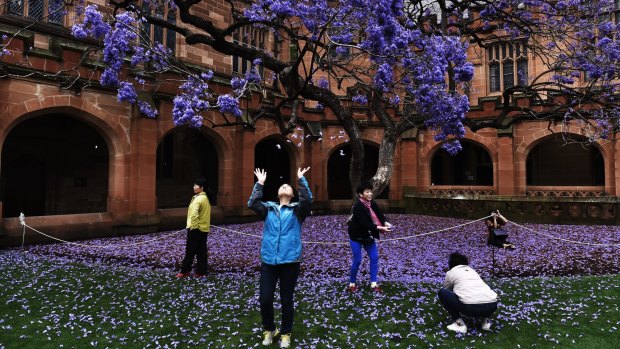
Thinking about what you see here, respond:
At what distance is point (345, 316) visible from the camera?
4.16 meters

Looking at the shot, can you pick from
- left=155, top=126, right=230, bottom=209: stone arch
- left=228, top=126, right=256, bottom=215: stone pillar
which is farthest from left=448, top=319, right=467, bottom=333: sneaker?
left=155, top=126, right=230, bottom=209: stone arch

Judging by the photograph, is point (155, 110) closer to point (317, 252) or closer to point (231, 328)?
point (317, 252)

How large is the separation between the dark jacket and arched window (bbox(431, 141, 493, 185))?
56.0ft

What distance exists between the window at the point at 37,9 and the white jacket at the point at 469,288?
1254cm

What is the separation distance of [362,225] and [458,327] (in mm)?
1728

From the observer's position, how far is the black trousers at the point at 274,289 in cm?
330

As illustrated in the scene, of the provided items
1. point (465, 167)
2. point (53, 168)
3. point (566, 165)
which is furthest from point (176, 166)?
point (566, 165)

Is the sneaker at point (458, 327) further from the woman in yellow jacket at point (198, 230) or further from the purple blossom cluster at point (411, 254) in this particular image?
the woman in yellow jacket at point (198, 230)

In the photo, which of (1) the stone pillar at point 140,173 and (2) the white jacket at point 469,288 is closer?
(2) the white jacket at point 469,288

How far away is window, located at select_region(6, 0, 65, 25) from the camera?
10.7 metres

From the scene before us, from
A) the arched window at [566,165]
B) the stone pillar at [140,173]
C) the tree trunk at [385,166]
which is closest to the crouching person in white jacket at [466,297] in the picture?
the tree trunk at [385,166]

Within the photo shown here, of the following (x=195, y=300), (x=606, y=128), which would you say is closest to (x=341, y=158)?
(x=606, y=128)

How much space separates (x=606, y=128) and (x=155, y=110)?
1403 cm

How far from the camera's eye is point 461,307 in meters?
3.59
